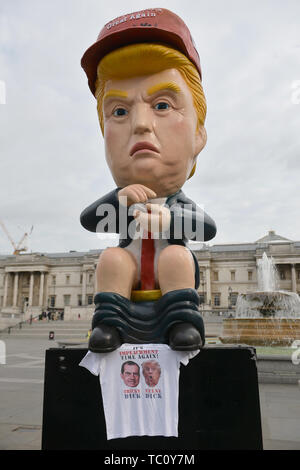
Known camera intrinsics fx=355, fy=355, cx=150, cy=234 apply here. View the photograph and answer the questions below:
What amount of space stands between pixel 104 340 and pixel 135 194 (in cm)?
118

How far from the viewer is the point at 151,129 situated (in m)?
3.04

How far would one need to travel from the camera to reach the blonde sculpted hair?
3027 mm

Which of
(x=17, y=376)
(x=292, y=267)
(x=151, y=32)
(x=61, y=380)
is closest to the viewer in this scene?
(x=61, y=380)

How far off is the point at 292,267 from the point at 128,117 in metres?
52.6

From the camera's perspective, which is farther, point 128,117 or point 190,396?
point 128,117

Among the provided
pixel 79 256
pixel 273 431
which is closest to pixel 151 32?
pixel 273 431

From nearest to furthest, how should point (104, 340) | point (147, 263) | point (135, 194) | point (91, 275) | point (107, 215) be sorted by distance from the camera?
point (104, 340)
point (135, 194)
point (147, 263)
point (107, 215)
point (91, 275)

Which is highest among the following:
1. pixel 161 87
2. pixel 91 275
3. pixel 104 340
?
pixel 91 275

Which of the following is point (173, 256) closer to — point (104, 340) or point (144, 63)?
point (104, 340)

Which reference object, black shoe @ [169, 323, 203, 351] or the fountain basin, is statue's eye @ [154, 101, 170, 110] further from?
the fountain basin

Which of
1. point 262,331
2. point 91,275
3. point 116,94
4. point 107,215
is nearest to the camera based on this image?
point 116,94

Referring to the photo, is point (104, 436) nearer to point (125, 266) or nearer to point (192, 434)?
point (192, 434)

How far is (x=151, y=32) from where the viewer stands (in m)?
3.01

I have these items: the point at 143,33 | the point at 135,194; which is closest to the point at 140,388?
the point at 135,194
